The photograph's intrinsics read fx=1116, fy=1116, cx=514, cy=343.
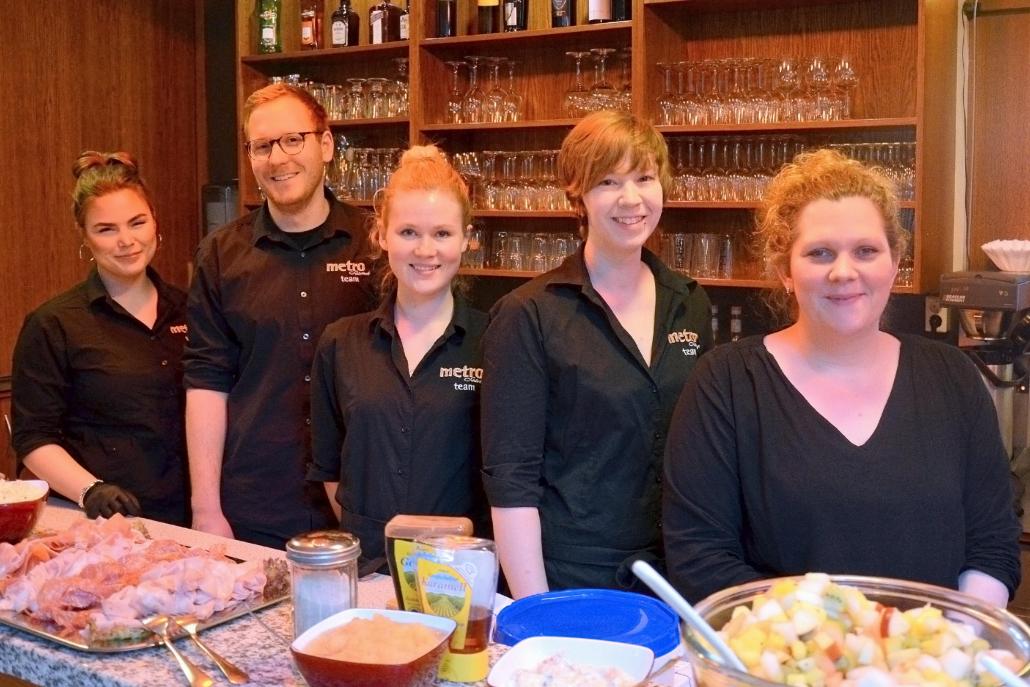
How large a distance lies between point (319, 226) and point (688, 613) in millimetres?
1847

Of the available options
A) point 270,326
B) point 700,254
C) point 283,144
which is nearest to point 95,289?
point 270,326

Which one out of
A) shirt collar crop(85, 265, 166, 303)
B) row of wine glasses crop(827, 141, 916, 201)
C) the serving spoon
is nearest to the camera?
the serving spoon

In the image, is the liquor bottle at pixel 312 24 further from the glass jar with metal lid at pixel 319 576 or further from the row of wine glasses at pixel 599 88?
the glass jar with metal lid at pixel 319 576

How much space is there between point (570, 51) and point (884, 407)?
9.43 ft

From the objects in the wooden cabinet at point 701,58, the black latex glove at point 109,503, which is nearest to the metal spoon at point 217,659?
the black latex glove at point 109,503

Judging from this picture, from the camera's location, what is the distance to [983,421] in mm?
1760

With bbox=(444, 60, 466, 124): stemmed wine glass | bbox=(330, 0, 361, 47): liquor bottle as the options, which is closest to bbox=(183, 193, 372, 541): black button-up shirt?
bbox=(444, 60, 466, 124): stemmed wine glass

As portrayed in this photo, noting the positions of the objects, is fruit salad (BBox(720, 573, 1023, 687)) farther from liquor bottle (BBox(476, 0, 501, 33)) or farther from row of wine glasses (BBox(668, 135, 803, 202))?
liquor bottle (BBox(476, 0, 501, 33))

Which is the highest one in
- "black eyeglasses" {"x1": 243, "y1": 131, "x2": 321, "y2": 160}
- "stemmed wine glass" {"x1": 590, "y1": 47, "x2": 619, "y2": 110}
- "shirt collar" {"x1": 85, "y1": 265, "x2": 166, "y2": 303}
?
"stemmed wine glass" {"x1": 590, "y1": 47, "x2": 619, "y2": 110}

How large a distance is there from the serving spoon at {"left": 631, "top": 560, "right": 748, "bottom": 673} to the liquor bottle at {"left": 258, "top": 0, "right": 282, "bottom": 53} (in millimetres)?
4139

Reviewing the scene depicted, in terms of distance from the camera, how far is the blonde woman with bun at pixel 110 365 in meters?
2.73

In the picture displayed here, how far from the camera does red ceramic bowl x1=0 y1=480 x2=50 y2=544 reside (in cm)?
198

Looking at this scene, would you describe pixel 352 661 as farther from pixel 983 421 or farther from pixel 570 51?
pixel 570 51

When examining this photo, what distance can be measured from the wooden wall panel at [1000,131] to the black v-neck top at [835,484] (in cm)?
218
